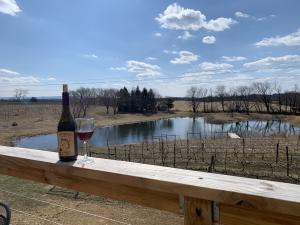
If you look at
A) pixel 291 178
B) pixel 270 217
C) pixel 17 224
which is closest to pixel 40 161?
pixel 270 217

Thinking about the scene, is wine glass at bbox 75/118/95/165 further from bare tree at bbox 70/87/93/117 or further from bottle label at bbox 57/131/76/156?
bare tree at bbox 70/87/93/117

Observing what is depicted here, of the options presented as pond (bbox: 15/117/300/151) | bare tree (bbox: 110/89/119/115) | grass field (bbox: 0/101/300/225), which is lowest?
pond (bbox: 15/117/300/151)

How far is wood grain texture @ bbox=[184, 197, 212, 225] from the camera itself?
1.02 meters

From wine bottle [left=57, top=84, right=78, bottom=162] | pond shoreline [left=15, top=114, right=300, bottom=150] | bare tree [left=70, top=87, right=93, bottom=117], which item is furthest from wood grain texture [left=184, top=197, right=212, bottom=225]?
bare tree [left=70, top=87, right=93, bottom=117]

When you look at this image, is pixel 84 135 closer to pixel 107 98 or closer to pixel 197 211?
pixel 197 211

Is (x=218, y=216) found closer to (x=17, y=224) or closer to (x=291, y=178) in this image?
(x=17, y=224)

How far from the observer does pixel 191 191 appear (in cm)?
103

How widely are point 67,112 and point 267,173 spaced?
14692mm

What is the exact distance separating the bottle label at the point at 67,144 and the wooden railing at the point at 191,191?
0.06 meters

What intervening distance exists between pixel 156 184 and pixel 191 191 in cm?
14

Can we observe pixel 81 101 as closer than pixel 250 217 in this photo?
No

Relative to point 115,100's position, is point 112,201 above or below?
below

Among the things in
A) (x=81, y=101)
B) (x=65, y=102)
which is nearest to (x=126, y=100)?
(x=81, y=101)

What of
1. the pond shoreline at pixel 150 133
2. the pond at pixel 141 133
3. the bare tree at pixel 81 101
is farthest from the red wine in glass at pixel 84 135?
the bare tree at pixel 81 101
